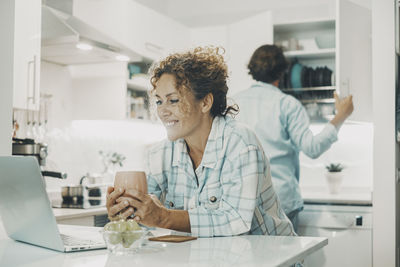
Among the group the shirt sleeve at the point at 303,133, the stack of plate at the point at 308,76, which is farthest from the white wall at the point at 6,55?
the stack of plate at the point at 308,76

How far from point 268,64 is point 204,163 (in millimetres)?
1564

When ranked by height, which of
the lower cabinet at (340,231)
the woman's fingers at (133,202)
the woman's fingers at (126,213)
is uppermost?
the woman's fingers at (133,202)

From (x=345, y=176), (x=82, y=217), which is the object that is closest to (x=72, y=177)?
(x=82, y=217)

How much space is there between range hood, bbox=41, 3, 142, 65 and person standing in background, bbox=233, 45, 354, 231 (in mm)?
809

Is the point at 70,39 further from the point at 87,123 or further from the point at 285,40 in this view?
the point at 285,40

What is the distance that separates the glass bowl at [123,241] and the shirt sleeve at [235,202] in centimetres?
28

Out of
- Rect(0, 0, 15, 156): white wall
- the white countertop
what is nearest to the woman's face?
Rect(0, 0, 15, 156): white wall

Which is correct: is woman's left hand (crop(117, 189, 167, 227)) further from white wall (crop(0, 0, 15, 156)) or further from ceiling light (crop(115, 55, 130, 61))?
ceiling light (crop(115, 55, 130, 61))

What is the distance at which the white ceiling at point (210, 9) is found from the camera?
4570 millimetres

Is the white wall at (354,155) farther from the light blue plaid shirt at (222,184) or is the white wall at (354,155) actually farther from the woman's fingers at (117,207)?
the woman's fingers at (117,207)

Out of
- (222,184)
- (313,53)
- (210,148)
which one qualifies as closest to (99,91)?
(313,53)

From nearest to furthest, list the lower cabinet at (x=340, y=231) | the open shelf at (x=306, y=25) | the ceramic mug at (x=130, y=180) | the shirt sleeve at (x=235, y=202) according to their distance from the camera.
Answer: the ceramic mug at (x=130, y=180) → the shirt sleeve at (x=235, y=202) → the lower cabinet at (x=340, y=231) → the open shelf at (x=306, y=25)

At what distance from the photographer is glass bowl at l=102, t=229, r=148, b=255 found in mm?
1286

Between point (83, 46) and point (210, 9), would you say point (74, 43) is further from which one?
point (210, 9)
